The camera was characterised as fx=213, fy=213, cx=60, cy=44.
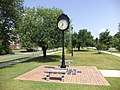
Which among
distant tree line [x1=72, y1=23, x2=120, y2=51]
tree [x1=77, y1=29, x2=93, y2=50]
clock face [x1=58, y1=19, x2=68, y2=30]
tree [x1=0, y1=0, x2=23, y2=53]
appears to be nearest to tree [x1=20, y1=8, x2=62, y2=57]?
tree [x1=0, y1=0, x2=23, y2=53]

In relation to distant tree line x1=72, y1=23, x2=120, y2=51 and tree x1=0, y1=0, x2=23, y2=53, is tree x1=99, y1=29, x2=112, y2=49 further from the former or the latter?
tree x1=0, y1=0, x2=23, y2=53

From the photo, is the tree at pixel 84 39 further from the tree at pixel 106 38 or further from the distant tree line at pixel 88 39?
the tree at pixel 106 38

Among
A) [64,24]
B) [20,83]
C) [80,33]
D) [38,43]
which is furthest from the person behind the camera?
[80,33]

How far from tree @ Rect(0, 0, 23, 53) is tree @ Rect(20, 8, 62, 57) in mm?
5385

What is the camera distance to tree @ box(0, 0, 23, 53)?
16.8 meters

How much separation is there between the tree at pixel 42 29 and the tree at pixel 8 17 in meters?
5.38

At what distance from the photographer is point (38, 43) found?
24.7 metres

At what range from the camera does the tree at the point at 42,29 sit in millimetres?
23266

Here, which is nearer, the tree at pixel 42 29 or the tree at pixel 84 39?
the tree at pixel 42 29

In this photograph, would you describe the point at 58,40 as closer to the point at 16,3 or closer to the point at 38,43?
the point at 38,43

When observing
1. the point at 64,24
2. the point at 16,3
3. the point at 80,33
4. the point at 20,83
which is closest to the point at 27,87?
the point at 20,83

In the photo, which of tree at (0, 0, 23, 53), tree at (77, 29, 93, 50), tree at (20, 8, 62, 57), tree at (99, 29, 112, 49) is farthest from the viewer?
tree at (77, 29, 93, 50)

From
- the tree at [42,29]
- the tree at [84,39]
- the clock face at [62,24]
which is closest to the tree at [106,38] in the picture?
the tree at [84,39]

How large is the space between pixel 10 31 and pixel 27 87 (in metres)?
9.11
